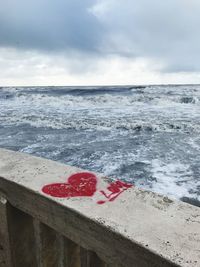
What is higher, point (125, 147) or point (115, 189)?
point (115, 189)

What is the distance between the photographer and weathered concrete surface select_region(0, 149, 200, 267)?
104 centimetres

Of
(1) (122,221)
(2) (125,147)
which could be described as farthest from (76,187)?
(2) (125,147)

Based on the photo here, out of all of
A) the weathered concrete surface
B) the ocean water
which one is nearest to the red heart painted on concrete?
the weathered concrete surface

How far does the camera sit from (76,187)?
1.54 m

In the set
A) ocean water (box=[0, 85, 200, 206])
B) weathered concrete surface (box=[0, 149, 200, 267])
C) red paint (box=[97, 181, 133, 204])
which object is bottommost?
ocean water (box=[0, 85, 200, 206])

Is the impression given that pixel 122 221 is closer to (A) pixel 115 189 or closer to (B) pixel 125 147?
(A) pixel 115 189

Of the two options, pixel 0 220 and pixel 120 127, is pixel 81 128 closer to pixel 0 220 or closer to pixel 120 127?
pixel 120 127

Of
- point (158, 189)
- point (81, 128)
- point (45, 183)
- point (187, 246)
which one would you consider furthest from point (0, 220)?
point (81, 128)

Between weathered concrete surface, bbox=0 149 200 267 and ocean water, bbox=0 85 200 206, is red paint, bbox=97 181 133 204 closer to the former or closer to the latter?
weathered concrete surface, bbox=0 149 200 267

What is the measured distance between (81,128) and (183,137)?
14.1ft

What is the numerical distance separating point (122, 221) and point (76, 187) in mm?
410

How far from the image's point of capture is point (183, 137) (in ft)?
34.1

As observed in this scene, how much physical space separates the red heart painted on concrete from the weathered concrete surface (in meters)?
0.03

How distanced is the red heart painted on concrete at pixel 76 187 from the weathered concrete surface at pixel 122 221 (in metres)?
0.03
